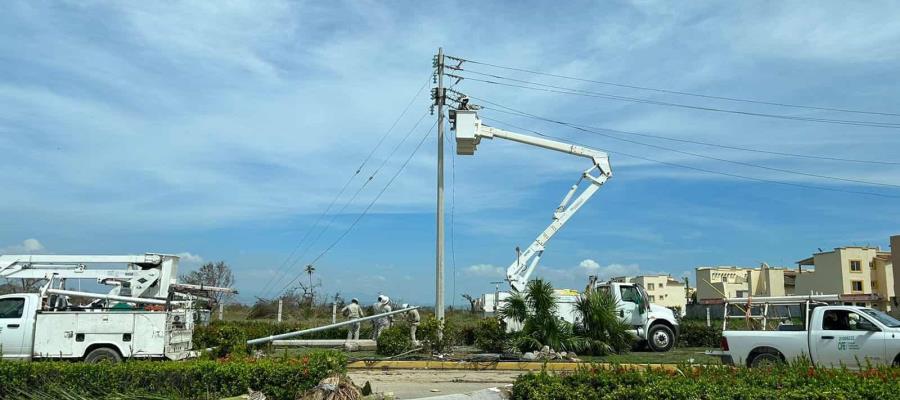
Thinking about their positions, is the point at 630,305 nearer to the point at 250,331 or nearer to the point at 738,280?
the point at 250,331

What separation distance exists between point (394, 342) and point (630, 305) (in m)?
8.16

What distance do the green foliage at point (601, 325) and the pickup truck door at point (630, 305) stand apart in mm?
1844

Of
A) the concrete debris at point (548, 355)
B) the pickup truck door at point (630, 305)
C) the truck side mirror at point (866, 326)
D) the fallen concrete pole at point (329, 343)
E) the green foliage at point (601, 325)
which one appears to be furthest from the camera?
the fallen concrete pole at point (329, 343)

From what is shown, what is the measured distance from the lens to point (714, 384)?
836 cm

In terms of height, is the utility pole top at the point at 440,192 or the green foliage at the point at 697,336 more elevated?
the utility pole top at the point at 440,192

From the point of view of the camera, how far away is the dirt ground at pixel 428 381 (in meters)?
12.9

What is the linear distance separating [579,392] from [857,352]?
7820 mm

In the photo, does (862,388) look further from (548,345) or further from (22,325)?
(22,325)

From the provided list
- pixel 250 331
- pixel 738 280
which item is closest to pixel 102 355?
pixel 250 331

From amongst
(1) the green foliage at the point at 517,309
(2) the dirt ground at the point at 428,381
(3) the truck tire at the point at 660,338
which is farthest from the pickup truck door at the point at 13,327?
(3) the truck tire at the point at 660,338

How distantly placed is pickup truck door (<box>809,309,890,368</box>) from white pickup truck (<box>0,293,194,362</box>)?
13009mm

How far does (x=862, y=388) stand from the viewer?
7.96 m

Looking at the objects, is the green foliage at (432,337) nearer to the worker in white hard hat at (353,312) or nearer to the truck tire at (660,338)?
the worker in white hard hat at (353,312)

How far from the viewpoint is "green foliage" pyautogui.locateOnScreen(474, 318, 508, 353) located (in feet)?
64.5
